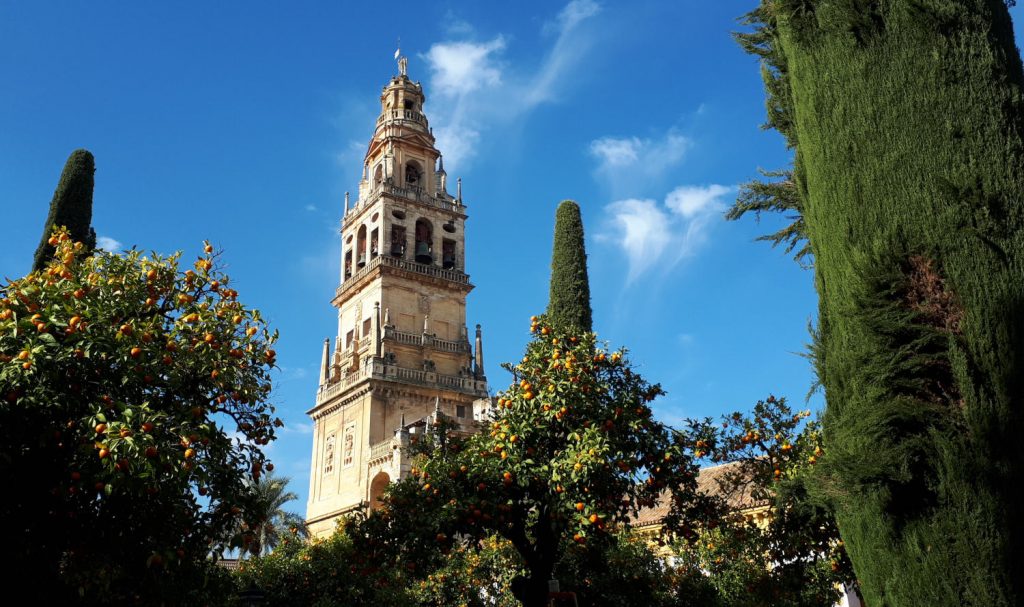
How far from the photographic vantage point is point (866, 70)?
9.23 metres

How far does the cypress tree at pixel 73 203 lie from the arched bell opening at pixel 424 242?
29698 mm

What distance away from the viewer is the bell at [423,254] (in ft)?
156

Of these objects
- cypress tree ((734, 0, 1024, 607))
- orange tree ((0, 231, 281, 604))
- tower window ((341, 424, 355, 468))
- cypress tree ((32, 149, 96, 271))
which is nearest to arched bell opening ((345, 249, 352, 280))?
tower window ((341, 424, 355, 468))

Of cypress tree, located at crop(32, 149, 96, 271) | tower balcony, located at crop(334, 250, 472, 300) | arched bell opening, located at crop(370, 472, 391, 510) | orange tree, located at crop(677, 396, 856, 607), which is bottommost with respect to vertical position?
orange tree, located at crop(677, 396, 856, 607)

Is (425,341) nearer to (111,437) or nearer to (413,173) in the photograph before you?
(413,173)

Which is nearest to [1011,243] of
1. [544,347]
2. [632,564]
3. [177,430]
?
[544,347]

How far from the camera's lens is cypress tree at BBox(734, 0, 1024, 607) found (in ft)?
24.8

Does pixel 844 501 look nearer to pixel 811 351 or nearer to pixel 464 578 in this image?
pixel 811 351

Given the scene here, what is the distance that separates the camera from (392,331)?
4366 centimetres

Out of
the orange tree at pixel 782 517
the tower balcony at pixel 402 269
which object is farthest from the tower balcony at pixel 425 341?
the orange tree at pixel 782 517

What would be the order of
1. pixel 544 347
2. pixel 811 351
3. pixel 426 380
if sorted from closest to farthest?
pixel 811 351, pixel 544 347, pixel 426 380

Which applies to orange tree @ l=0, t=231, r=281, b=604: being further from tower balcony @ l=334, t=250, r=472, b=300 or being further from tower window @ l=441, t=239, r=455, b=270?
tower window @ l=441, t=239, r=455, b=270

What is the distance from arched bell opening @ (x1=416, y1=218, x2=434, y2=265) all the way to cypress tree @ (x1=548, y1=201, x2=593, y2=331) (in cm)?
2430

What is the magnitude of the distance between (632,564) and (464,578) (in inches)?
198
